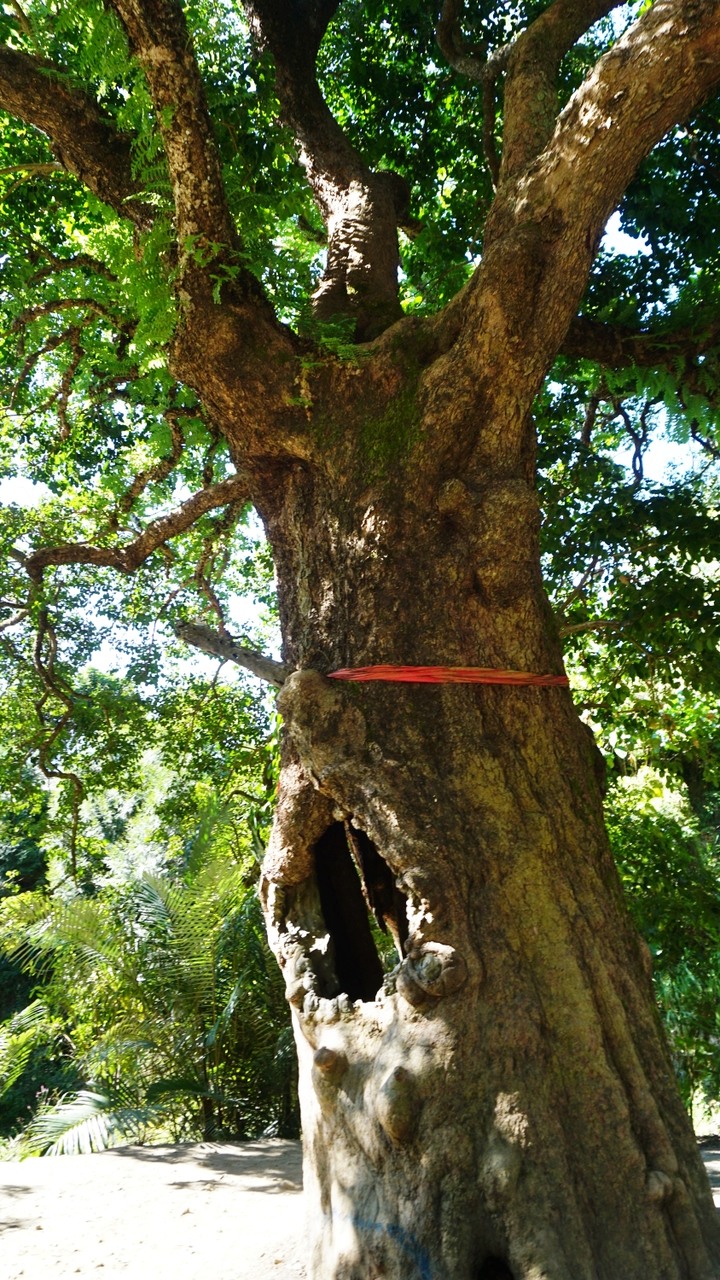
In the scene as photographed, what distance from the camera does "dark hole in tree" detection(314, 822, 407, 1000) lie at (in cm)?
363

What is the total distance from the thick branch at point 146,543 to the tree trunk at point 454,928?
0.99 metres

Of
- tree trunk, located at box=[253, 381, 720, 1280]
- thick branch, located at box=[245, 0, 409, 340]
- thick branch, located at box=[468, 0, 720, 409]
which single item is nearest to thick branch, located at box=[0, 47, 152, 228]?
thick branch, located at box=[245, 0, 409, 340]

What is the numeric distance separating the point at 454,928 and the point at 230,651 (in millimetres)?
5390

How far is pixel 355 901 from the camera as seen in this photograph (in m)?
3.95

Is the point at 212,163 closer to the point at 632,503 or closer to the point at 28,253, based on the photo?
the point at 632,503

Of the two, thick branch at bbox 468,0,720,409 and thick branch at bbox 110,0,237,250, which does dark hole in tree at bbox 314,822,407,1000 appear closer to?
thick branch at bbox 468,0,720,409

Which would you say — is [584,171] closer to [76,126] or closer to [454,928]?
[76,126]

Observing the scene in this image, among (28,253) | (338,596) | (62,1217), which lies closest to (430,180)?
(28,253)

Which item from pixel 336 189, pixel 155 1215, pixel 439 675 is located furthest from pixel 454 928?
pixel 336 189

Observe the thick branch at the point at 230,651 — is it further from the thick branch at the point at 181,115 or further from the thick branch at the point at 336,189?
the thick branch at the point at 181,115

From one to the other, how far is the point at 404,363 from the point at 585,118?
1.22 metres

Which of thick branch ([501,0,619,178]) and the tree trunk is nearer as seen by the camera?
the tree trunk

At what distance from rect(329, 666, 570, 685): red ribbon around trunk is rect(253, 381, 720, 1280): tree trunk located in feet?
0.15

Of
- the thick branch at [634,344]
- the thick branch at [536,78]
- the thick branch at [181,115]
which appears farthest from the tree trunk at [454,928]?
the thick branch at [634,344]
